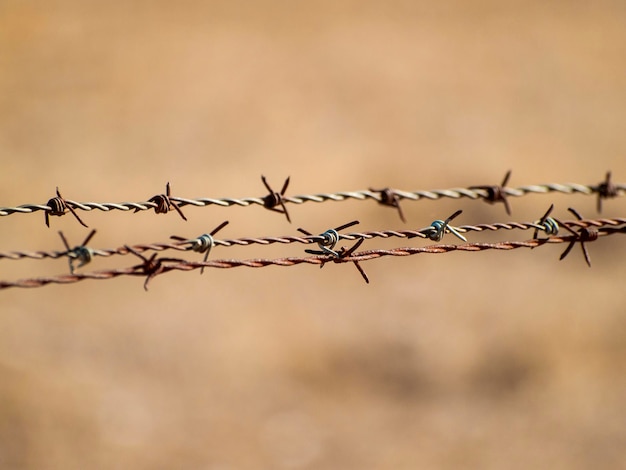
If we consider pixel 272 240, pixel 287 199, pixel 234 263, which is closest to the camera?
pixel 234 263

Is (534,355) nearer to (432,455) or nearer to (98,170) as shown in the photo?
(432,455)

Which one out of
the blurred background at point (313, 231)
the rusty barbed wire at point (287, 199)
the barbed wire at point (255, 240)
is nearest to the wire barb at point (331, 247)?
the barbed wire at point (255, 240)

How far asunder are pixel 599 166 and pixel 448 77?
3325 millimetres

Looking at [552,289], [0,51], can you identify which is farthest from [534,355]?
[0,51]

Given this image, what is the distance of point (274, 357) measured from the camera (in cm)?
839

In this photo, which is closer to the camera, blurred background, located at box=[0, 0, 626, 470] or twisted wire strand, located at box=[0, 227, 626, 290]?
twisted wire strand, located at box=[0, 227, 626, 290]

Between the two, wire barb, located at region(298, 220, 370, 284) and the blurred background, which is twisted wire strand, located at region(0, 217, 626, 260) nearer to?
wire barb, located at region(298, 220, 370, 284)

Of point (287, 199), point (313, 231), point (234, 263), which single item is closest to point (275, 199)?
point (287, 199)

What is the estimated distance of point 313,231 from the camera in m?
10.2

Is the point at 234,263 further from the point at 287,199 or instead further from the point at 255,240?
the point at 287,199

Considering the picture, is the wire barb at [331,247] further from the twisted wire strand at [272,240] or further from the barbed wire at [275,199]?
the barbed wire at [275,199]

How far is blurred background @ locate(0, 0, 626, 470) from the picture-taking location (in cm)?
721

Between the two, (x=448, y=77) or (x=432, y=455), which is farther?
(x=448, y=77)

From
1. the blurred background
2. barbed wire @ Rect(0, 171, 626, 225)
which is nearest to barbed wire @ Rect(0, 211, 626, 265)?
barbed wire @ Rect(0, 171, 626, 225)
